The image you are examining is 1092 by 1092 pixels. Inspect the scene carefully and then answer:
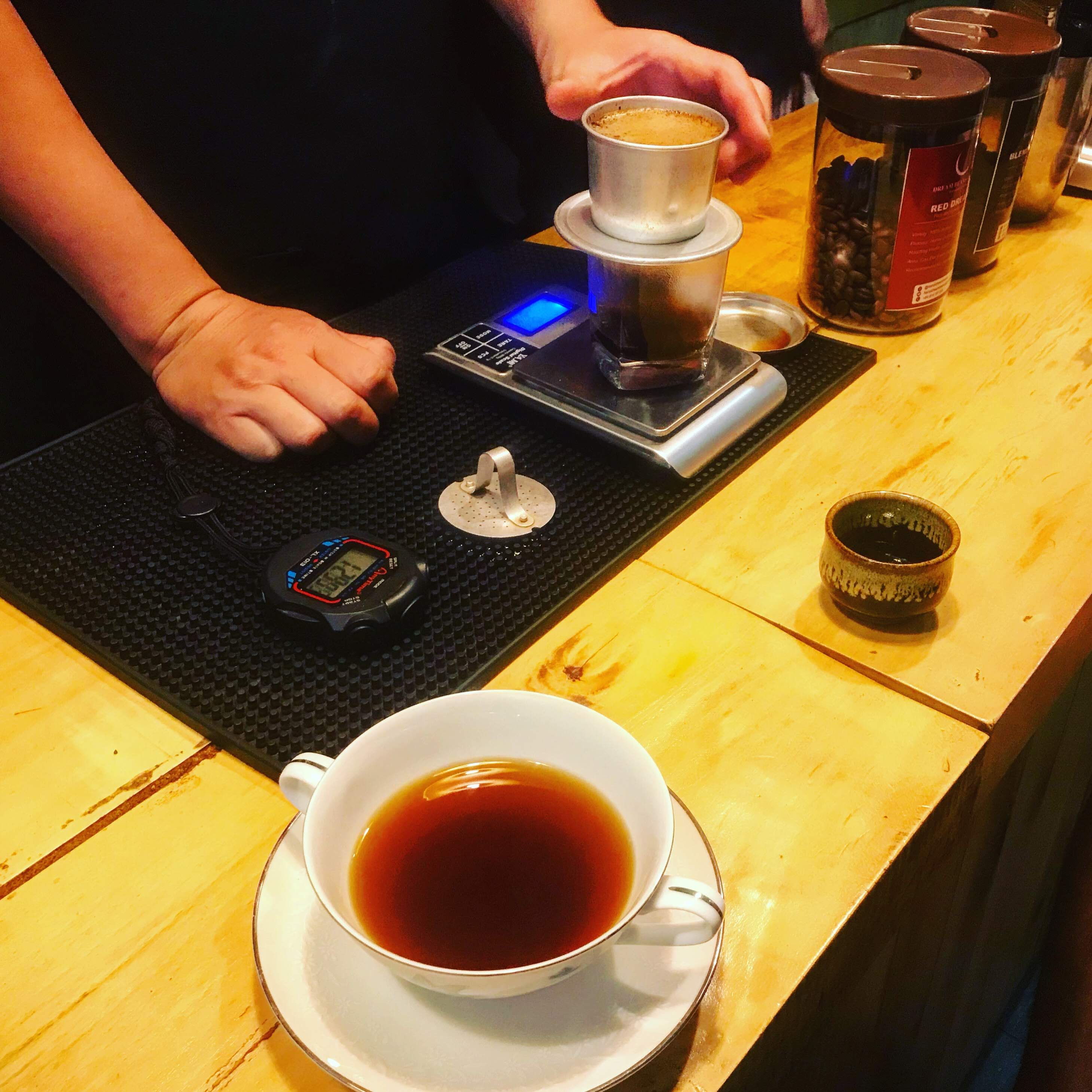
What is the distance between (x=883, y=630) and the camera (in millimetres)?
754

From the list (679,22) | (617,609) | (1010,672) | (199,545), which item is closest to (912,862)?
(1010,672)

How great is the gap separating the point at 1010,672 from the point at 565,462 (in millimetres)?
437

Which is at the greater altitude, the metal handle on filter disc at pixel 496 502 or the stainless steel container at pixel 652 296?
the stainless steel container at pixel 652 296

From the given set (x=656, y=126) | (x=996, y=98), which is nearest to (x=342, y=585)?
(x=656, y=126)

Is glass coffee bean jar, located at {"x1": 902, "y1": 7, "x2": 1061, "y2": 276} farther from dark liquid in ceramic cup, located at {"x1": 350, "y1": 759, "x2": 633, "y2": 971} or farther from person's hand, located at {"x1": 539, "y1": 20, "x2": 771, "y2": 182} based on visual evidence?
dark liquid in ceramic cup, located at {"x1": 350, "y1": 759, "x2": 633, "y2": 971}

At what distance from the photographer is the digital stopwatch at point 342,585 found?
0.73 m

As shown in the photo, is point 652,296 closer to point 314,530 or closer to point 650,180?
point 650,180

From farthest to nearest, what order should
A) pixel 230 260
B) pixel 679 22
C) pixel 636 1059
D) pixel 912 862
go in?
pixel 679 22 → pixel 230 260 → pixel 912 862 → pixel 636 1059

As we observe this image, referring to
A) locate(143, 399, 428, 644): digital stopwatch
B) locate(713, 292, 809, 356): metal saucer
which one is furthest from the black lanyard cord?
locate(713, 292, 809, 356): metal saucer

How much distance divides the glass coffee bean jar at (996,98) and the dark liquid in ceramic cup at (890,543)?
621mm

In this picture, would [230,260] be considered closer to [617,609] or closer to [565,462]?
[565,462]

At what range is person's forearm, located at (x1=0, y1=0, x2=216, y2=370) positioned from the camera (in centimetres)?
Result: 96

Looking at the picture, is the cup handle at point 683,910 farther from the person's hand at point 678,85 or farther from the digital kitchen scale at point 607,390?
the person's hand at point 678,85

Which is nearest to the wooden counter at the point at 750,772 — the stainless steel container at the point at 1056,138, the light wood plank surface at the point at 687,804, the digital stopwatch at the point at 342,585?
the light wood plank surface at the point at 687,804
